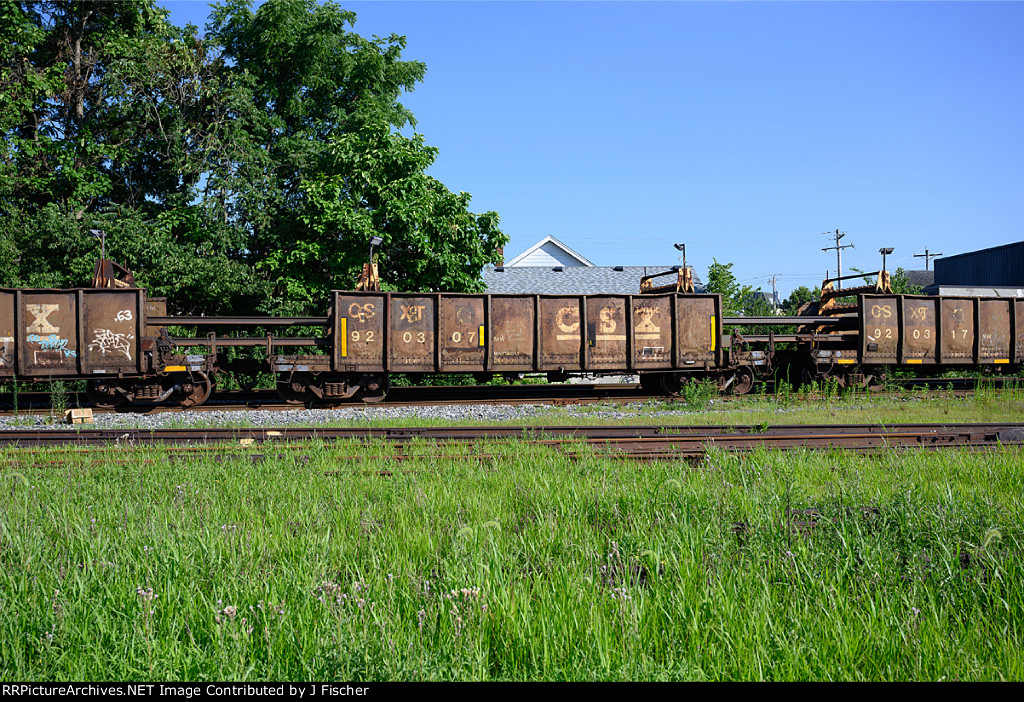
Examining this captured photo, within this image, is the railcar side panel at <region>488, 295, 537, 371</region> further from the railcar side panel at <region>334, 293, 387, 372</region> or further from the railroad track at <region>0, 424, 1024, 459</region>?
the railroad track at <region>0, 424, 1024, 459</region>

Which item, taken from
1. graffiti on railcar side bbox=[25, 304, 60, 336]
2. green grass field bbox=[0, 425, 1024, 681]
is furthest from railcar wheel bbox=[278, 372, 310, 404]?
green grass field bbox=[0, 425, 1024, 681]

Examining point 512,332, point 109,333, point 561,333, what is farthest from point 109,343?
point 561,333

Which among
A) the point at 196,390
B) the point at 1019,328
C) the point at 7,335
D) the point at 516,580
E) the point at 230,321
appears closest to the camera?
the point at 516,580

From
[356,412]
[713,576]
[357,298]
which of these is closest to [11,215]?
[357,298]

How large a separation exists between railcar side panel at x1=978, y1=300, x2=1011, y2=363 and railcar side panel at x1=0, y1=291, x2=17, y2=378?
26.0 metres

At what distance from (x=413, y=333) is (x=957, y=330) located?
53.7 ft

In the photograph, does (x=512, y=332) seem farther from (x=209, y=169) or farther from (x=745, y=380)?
(x=209, y=169)

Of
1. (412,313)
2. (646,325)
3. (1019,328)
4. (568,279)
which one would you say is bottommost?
(1019,328)

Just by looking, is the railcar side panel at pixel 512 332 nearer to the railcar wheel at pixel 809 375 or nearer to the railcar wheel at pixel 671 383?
the railcar wheel at pixel 671 383

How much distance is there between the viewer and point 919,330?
17.8 m

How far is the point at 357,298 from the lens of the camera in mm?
14664

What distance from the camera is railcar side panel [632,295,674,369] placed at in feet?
52.3

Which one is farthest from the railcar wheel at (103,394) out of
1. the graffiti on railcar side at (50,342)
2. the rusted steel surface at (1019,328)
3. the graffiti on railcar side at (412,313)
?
the rusted steel surface at (1019,328)

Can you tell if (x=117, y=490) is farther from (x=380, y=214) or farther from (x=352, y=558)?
(x=380, y=214)
